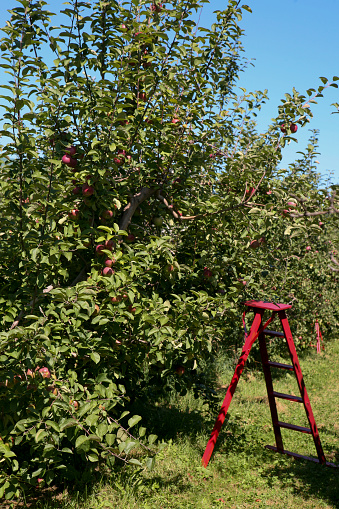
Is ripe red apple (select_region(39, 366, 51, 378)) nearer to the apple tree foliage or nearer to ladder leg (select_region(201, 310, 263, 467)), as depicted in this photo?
the apple tree foliage

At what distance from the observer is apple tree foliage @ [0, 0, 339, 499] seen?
2.92m

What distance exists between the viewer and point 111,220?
3777 millimetres

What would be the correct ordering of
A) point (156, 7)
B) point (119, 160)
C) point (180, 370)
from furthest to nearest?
A: point (180, 370)
point (156, 7)
point (119, 160)

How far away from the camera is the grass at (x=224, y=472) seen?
3607mm

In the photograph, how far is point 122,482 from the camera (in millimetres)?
3764

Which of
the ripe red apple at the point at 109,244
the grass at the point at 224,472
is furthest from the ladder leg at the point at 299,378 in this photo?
the ripe red apple at the point at 109,244

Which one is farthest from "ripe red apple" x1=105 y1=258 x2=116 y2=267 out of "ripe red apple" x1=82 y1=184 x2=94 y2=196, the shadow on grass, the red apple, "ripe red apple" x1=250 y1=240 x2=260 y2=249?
the shadow on grass

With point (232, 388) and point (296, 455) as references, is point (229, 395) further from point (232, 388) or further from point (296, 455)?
point (296, 455)

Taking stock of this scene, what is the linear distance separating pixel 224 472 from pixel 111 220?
8.35 ft

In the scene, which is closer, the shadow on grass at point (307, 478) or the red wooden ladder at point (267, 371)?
the shadow on grass at point (307, 478)

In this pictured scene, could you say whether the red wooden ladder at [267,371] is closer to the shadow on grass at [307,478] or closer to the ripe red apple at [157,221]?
the shadow on grass at [307,478]

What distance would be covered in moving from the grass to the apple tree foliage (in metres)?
0.32

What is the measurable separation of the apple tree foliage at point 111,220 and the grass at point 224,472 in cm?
32

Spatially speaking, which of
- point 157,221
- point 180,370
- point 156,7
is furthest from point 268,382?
point 156,7
